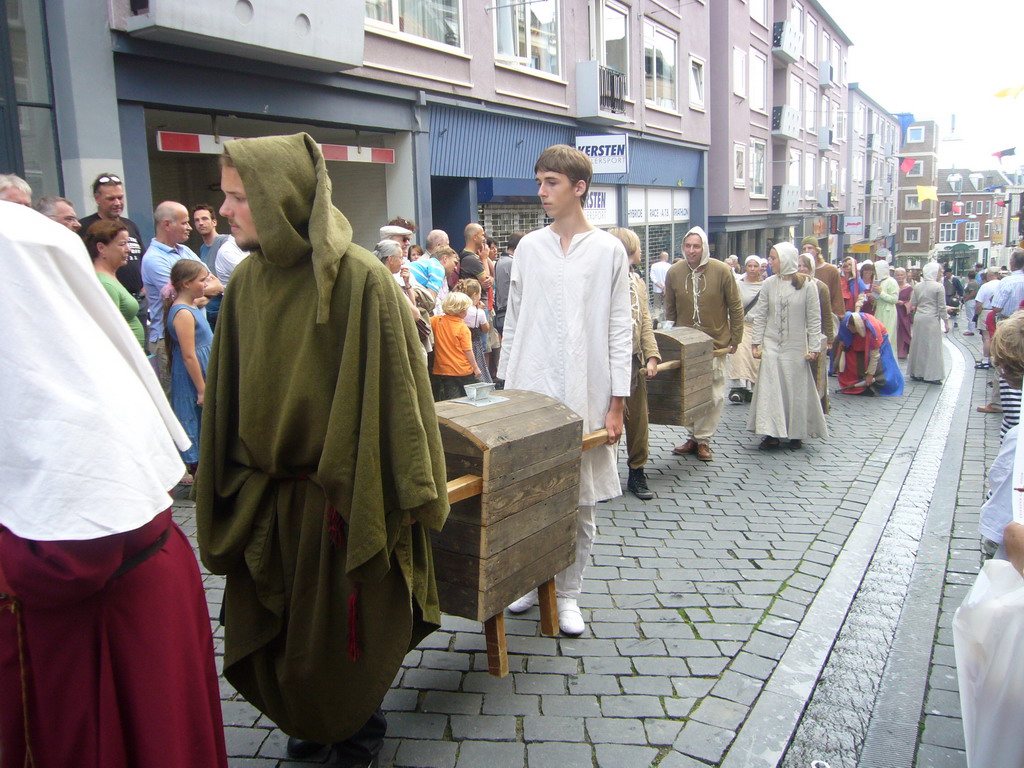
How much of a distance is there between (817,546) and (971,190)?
94099 mm

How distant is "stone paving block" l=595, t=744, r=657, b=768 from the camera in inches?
108

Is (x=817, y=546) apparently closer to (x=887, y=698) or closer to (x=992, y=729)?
(x=887, y=698)

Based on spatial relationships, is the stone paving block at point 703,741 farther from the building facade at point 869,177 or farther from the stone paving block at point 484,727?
the building facade at point 869,177

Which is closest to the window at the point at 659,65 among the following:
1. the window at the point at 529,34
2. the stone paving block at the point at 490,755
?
the window at the point at 529,34

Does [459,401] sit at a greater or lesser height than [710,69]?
lesser

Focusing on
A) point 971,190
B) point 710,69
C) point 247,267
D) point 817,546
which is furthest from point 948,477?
point 971,190

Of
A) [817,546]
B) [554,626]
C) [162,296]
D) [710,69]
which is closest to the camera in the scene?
[554,626]

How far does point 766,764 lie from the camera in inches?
109

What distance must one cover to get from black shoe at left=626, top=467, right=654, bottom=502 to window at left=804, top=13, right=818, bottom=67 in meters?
38.7

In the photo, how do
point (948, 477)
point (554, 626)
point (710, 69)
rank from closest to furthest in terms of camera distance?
point (554, 626)
point (948, 477)
point (710, 69)

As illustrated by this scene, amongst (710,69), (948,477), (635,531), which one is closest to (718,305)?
(948,477)

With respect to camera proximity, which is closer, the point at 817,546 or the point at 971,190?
the point at 817,546

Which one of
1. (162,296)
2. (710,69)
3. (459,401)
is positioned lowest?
(459,401)

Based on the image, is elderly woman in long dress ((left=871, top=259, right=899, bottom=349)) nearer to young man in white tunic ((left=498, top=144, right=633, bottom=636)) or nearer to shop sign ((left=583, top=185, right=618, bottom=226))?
shop sign ((left=583, top=185, right=618, bottom=226))
